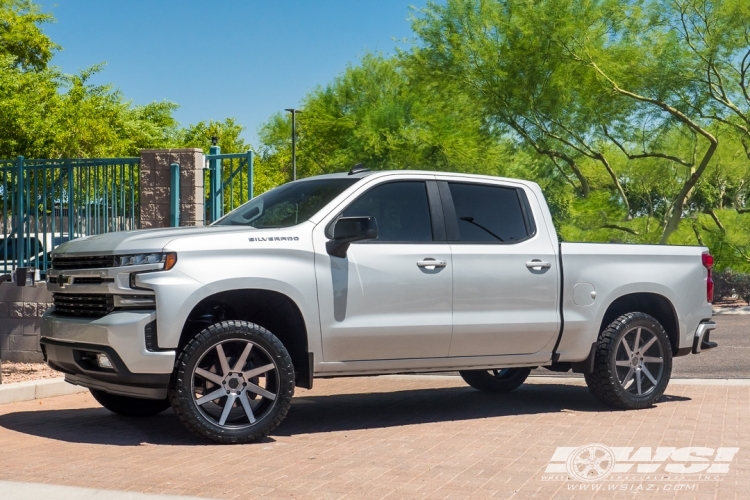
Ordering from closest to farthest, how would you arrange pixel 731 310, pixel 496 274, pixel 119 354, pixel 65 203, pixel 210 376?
pixel 119 354, pixel 210 376, pixel 496 274, pixel 65 203, pixel 731 310

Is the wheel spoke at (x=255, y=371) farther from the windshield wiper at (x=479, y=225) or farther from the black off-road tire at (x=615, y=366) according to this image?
the black off-road tire at (x=615, y=366)

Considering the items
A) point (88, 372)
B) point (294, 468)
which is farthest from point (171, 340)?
point (294, 468)

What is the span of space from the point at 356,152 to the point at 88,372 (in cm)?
3835

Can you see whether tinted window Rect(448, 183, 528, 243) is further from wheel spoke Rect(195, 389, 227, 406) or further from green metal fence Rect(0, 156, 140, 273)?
green metal fence Rect(0, 156, 140, 273)

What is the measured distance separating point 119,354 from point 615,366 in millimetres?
4451

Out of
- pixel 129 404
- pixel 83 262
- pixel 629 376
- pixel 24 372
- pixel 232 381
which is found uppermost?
pixel 83 262

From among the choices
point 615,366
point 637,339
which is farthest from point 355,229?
point 637,339

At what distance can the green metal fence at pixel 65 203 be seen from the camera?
13336mm

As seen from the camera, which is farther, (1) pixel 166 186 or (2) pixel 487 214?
(1) pixel 166 186

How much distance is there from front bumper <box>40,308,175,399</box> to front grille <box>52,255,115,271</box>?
39cm

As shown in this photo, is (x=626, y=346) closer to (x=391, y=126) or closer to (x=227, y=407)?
(x=227, y=407)

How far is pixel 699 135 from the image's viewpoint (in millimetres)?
37312

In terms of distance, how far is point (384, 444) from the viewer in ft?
25.5

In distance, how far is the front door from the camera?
7977 mm
